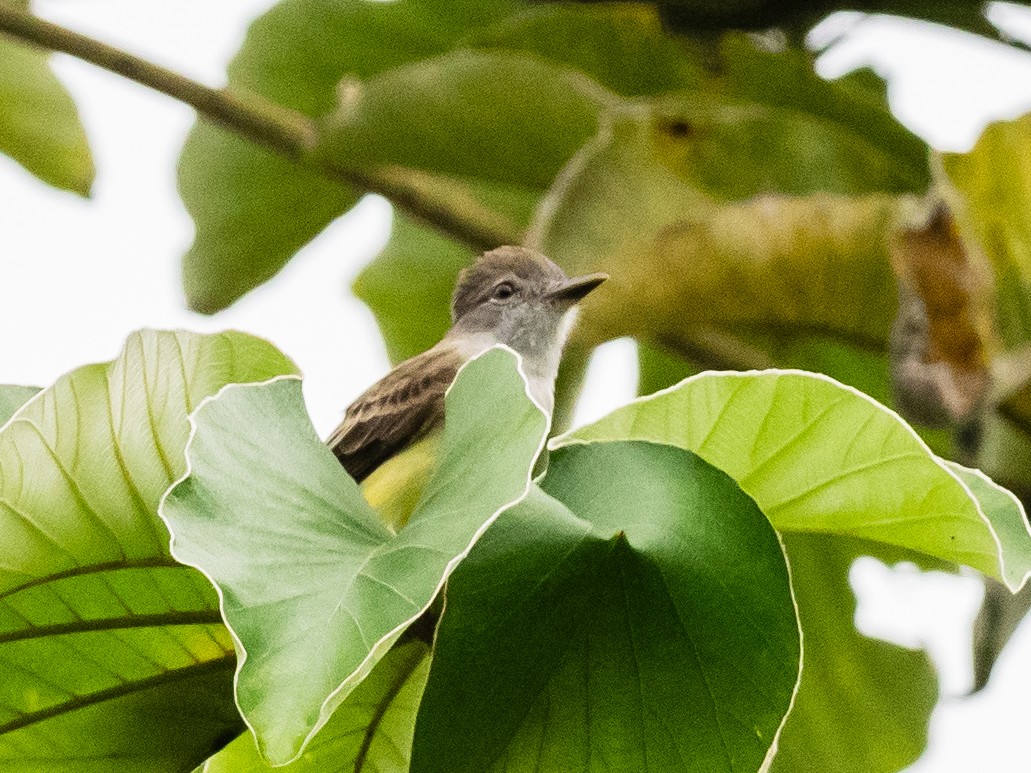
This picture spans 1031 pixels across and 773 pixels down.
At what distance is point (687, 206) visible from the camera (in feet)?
6.66

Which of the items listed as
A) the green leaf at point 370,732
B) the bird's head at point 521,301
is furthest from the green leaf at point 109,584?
the bird's head at point 521,301

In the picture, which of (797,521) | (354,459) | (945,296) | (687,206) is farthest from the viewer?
(687,206)

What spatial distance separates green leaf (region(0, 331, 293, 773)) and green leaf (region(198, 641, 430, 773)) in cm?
2

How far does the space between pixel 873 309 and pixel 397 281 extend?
0.86 m

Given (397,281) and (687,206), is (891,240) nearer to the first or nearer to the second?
(687,206)

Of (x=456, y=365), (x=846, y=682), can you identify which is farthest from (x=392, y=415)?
(x=846, y=682)

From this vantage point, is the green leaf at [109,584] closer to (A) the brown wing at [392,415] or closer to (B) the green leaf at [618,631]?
(B) the green leaf at [618,631]

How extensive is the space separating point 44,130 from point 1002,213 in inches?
55.2

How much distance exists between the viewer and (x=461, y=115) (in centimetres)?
203

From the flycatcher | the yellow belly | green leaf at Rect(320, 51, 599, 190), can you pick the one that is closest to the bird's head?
the flycatcher

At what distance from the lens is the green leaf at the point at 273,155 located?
229 cm

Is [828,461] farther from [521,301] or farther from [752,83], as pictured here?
[752,83]

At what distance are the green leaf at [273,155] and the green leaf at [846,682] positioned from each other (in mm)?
1037

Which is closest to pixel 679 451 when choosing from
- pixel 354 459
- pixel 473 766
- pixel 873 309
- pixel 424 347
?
pixel 473 766
